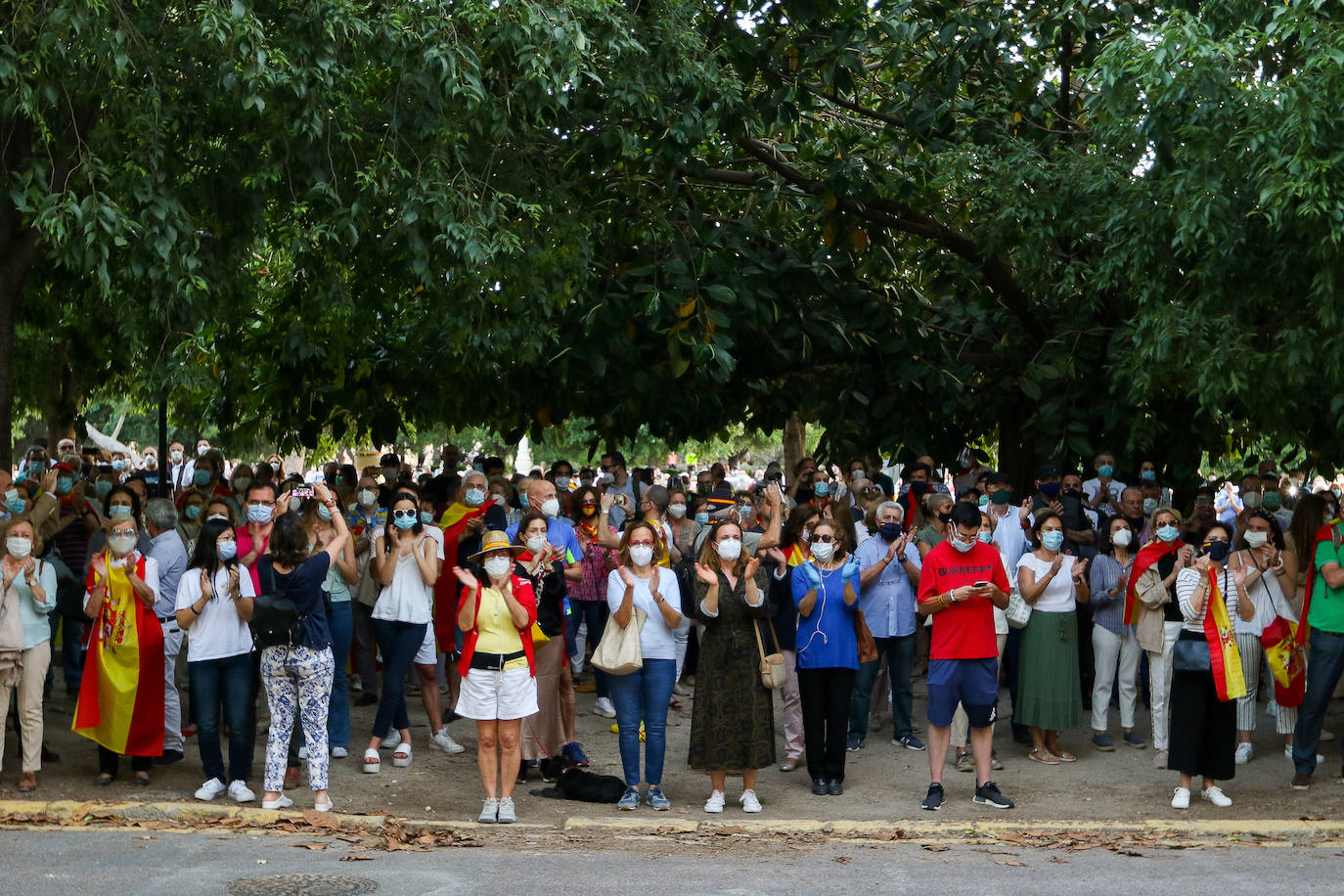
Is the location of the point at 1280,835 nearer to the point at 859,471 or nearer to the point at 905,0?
the point at 859,471

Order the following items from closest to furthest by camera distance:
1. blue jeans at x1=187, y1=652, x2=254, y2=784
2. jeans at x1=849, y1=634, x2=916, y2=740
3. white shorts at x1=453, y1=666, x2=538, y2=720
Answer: white shorts at x1=453, y1=666, x2=538, y2=720 < blue jeans at x1=187, y1=652, x2=254, y2=784 < jeans at x1=849, y1=634, x2=916, y2=740

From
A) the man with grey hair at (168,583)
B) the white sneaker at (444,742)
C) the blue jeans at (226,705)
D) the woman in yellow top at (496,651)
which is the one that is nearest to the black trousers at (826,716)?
the woman in yellow top at (496,651)

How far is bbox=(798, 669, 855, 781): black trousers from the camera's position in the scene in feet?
33.5

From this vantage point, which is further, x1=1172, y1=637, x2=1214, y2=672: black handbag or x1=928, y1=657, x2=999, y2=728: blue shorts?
x1=928, y1=657, x2=999, y2=728: blue shorts

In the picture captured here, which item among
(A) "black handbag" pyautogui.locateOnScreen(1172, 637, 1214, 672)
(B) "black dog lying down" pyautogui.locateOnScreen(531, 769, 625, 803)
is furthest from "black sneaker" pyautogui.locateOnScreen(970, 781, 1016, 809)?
(B) "black dog lying down" pyautogui.locateOnScreen(531, 769, 625, 803)

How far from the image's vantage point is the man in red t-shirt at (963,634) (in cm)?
975

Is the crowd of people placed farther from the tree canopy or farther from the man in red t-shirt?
the tree canopy

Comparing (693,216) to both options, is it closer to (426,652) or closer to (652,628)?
(426,652)

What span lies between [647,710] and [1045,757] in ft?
11.2

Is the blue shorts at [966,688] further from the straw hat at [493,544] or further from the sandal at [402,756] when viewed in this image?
the sandal at [402,756]

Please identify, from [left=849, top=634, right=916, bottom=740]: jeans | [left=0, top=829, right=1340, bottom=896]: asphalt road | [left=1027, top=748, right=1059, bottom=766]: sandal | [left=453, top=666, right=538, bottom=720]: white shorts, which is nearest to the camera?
[left=0, top=829, right=1340, bottom=896]: asphalt road

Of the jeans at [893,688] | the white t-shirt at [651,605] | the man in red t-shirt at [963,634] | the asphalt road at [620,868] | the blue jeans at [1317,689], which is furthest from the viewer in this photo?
the jeans at [893,688]

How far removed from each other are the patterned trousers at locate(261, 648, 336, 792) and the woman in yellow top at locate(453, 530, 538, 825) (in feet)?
2.80

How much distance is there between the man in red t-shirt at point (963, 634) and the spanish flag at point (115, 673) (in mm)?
5066
